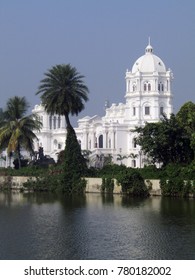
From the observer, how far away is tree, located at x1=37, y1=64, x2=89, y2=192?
52.2 m

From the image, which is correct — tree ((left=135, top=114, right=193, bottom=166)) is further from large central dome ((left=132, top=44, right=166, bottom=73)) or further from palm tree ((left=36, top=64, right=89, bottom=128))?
large central dome ((left=132, top=44, right=166, bottom=73))

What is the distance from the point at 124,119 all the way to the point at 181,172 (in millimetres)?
51301

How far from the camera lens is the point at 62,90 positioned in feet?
171

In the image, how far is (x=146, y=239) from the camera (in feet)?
85.1

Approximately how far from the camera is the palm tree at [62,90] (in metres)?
52.2

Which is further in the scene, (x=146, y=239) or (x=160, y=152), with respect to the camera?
(x=160, y=152)

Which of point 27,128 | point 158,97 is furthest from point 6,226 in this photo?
point 158,97

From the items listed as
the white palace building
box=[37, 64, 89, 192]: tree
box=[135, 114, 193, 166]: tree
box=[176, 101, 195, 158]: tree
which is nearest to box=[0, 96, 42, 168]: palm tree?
box=[37, 64, 89, 192]: tree

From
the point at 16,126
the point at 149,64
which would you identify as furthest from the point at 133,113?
the point at 16,126

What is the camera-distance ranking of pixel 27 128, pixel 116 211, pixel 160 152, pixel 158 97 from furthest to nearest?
pixel 158 97
pixel 27 128
pixel 160 152
pixel 116 211

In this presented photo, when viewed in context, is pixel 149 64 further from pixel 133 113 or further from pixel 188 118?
pixel 188 118

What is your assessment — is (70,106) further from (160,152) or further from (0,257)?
(0,257)

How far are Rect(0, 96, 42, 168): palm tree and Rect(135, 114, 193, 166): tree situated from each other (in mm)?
11944

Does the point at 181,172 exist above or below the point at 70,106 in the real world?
below
